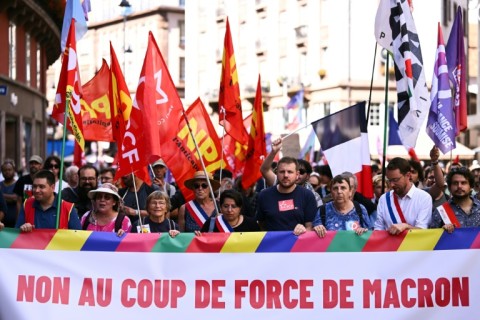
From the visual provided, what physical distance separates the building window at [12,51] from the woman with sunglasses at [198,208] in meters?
22.7

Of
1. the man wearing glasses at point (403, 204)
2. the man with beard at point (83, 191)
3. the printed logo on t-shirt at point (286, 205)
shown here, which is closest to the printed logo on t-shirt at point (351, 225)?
the man wearing glasses at point (403, 204)

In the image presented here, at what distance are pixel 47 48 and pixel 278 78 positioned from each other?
58.2ft

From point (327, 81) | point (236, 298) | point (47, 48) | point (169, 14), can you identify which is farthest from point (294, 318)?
point (169, 14)

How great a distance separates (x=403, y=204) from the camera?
8602 millimetres

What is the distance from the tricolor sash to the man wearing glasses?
0.12 metres

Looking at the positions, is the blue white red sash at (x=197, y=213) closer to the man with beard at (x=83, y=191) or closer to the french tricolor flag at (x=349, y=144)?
the french tricolor flag at (x=349, y=144)

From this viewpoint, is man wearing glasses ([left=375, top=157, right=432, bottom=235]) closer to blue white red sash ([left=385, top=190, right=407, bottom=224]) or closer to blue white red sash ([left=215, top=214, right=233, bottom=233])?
blue white red sash ([left=385, top=190, right=407, bottom=224])

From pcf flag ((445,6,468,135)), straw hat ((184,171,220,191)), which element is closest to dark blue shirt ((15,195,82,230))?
straw hat ((184,171,220,191))

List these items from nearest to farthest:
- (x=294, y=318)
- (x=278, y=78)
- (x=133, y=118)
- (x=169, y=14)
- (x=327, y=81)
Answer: (x=294, y=318) < (x=133, y=118) < (x=327, y=81) < (x=278, y=78) < (x=169, y=14)

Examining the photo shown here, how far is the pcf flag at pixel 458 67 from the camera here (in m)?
13.2

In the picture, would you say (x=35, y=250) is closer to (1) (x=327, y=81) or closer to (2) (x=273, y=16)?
(1) (x=327, y=81)

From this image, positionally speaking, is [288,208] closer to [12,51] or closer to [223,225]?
[223,225]

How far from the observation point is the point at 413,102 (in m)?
9.74

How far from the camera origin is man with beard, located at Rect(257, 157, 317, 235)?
9172mm
